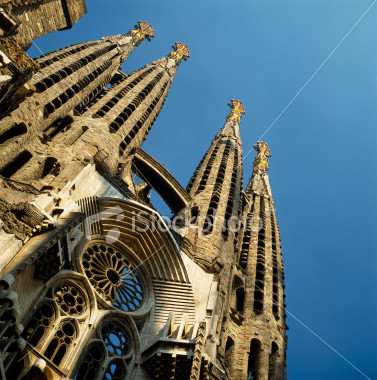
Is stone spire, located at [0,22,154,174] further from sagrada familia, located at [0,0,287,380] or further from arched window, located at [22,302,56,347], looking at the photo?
arched window, located at [22,302,56,347]

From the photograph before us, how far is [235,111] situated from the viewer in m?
42.7

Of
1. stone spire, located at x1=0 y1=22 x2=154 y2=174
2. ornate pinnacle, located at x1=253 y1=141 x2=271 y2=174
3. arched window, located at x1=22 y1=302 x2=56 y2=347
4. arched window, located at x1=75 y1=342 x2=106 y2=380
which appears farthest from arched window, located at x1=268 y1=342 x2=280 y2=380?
ornate pinnacle, located at x1=253 y1=141 x2=271 y2=174

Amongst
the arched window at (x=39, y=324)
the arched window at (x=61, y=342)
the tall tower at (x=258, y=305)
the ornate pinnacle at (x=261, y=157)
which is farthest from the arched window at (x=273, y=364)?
the ornate pinnacle at (x=261, y=157)

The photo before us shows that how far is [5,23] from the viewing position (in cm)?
A: 1077

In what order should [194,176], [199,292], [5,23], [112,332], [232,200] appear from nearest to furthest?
[5,23]
[112,332]
[199,292]
[232,200]
[194,176]

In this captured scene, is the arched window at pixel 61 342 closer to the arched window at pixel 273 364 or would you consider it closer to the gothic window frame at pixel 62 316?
the gothic window frame at pixel 62 316

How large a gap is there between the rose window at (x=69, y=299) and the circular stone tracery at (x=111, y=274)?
0.80 m

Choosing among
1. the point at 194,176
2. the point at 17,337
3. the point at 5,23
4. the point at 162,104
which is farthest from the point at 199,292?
the point at 162,104

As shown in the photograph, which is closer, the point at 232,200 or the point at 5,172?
the point at 5,172

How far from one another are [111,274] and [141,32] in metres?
27.6

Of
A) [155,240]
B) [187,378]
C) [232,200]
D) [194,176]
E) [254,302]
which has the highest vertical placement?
[194,176]

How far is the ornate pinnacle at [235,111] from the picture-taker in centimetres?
4125

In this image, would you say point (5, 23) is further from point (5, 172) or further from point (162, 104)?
point (162, 104)

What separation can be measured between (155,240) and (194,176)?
12.5 m
